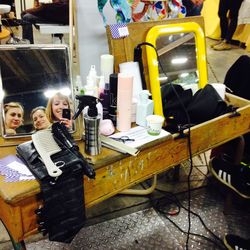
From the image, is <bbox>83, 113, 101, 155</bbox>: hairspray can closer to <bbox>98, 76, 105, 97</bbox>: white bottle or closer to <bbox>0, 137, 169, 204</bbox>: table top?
<bbox>0, 137, 169, 204</bbox>: table top

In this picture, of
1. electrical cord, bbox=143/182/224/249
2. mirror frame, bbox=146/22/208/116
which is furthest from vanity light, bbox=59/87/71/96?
electrical cord, bbox=143/182/224/249

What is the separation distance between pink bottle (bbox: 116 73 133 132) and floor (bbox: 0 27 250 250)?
70cm

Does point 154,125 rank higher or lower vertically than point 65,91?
lower

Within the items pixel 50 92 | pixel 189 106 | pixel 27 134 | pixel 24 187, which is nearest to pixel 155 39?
pixel 189 106

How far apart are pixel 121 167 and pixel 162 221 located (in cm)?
79

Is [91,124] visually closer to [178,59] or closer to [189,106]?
[189,106]

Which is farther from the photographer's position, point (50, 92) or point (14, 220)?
point (50, 92)

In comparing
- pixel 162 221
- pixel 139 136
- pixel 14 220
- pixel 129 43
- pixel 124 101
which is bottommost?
pixel 162 221

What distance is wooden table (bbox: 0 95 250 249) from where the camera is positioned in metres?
0.91

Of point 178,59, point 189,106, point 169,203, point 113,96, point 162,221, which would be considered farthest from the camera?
point 169,203

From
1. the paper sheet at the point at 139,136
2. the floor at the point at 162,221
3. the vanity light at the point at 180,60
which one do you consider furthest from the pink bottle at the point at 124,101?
the floor at the point at 162,221

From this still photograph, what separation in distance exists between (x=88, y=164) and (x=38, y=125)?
0.94 feet

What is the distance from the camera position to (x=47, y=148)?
0.98 meters

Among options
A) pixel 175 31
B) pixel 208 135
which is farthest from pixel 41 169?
pixel 175 31
